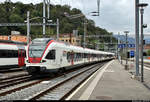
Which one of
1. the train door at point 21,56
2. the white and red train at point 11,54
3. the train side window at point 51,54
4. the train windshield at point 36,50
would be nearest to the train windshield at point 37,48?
the train windshield at point 36,50

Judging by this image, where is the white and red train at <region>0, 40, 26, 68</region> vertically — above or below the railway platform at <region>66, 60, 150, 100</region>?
above

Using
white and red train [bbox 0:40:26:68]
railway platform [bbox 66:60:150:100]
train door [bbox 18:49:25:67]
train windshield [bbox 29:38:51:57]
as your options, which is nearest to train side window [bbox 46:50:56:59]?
train windshield [bbox 29:38:51:57]

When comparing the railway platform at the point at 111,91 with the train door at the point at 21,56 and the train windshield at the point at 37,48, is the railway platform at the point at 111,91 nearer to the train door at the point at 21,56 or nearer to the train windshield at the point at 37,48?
the train windshield at the point at 37,48

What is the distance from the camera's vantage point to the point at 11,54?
2142cm

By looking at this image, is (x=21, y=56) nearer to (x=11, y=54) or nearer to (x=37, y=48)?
(x=11, y=54)

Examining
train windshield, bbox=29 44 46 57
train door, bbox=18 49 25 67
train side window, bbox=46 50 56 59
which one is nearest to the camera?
train windshield, bbox=29 44 46 57

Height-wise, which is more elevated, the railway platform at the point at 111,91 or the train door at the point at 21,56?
the train door at the point at 21,56

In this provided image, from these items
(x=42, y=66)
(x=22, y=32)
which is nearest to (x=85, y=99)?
(x=42, y=66)

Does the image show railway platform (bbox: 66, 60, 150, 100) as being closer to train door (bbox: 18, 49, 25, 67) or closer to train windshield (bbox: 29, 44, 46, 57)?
train windshield (bbox: 29, 44, 46, 57)

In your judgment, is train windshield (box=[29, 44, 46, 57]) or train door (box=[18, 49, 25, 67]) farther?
train door (box=[18, 49, 25, 67])

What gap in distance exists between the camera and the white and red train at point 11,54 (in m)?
20.0

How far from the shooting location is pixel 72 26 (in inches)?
1432

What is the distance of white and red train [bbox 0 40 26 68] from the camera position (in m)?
20.0

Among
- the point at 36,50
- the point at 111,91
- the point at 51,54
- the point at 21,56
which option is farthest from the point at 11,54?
the point at 111,91
